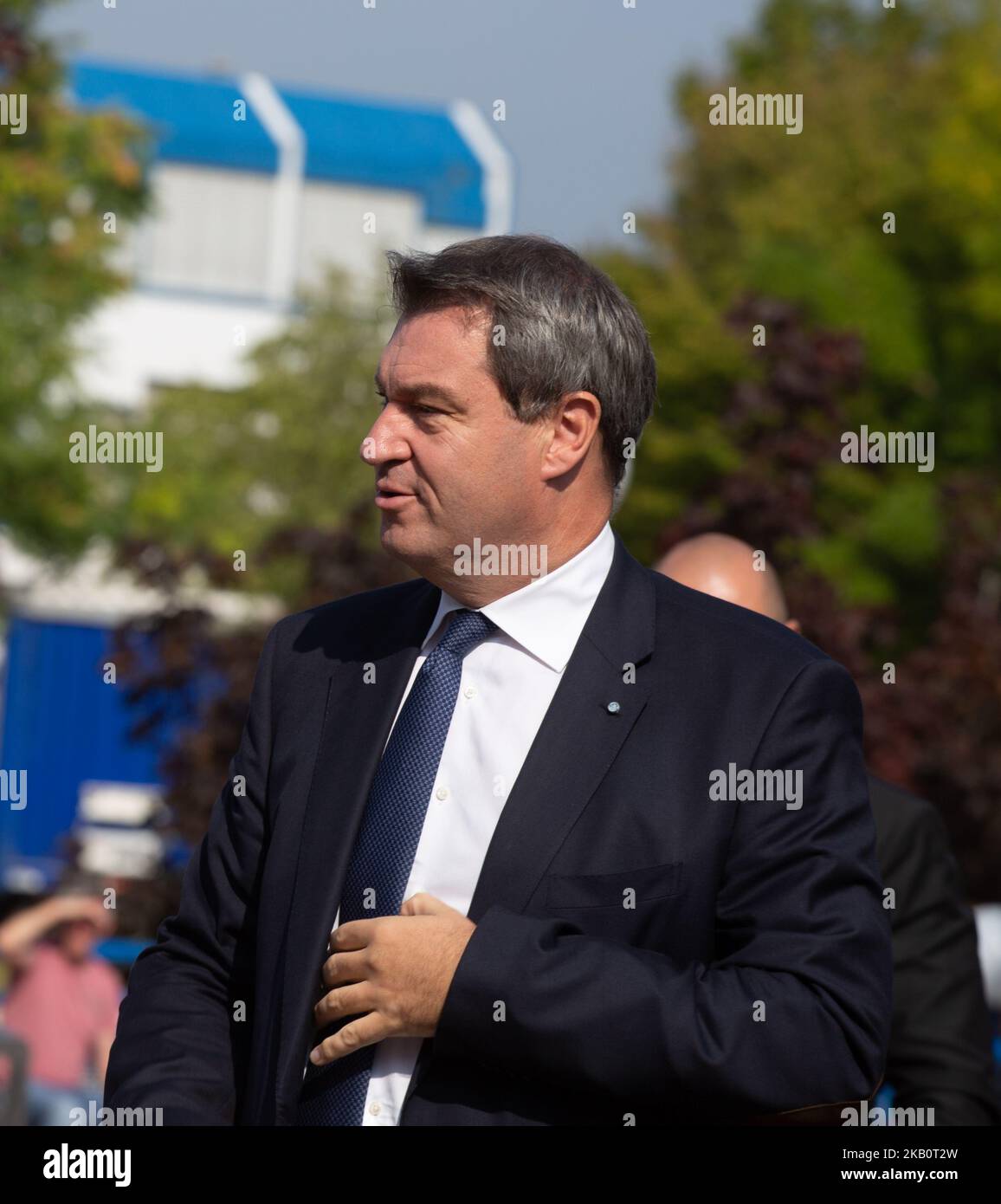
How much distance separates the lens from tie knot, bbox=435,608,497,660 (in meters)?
2.66

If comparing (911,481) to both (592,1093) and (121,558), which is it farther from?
(592,1093)

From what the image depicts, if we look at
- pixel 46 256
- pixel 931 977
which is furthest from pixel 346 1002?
pixel 46 256

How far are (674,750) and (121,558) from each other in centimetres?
696

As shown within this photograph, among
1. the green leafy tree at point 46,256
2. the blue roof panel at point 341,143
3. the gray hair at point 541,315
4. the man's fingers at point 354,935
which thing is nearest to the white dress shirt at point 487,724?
the man's fingers at point 354,935

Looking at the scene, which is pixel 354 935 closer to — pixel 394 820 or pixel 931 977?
pixel 394 820

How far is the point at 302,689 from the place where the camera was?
2.78 meters

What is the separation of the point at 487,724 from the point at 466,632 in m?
0.17

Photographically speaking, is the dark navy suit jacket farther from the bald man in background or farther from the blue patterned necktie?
the bald man in background

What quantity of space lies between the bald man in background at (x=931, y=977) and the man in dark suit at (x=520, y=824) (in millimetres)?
1252

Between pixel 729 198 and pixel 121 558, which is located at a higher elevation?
pixel 729 198

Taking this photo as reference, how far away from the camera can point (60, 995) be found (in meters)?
Result: 8.37

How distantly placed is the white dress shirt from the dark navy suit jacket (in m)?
0.04

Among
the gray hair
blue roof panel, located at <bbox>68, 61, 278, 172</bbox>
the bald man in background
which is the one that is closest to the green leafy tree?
the bald man in background
